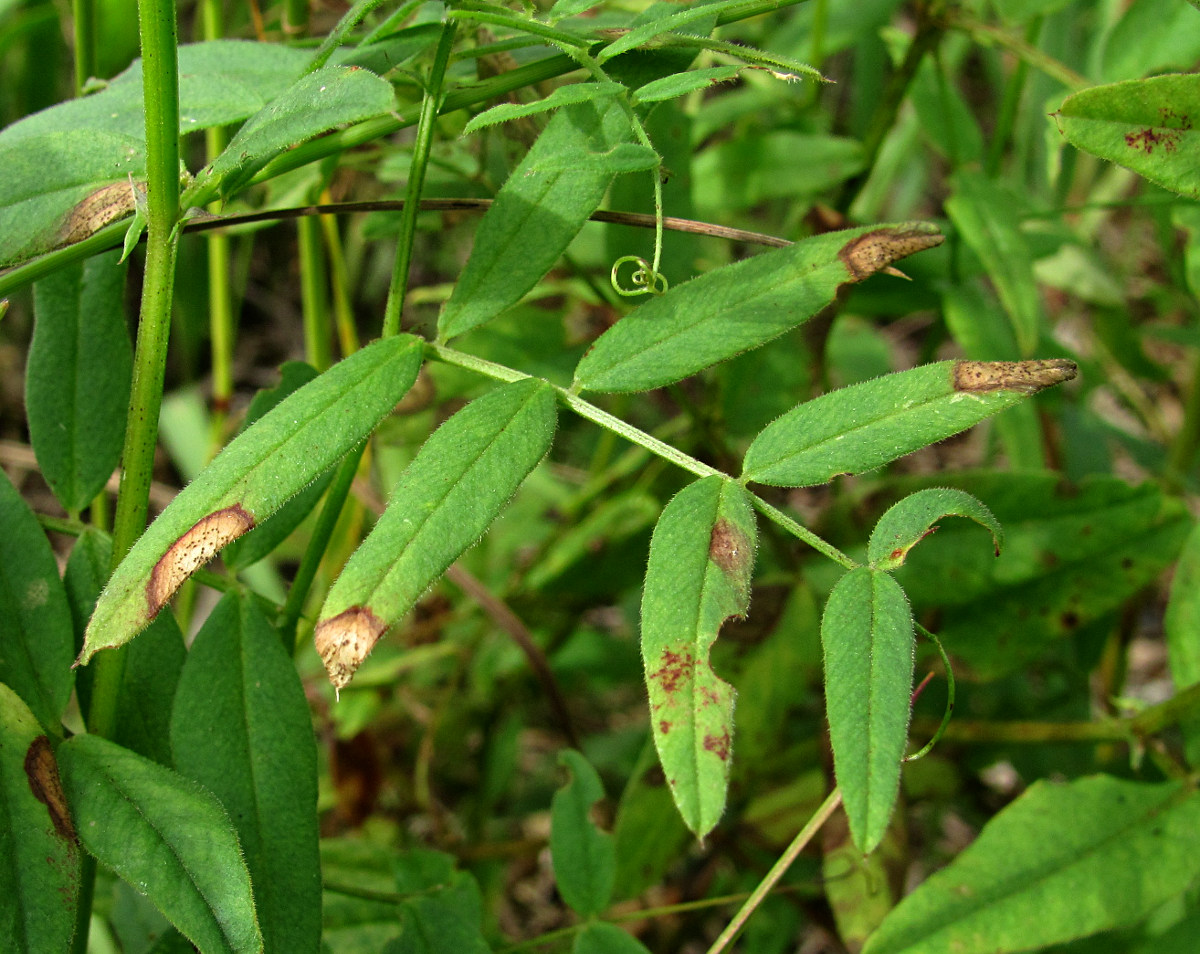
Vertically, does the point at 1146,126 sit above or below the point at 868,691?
above

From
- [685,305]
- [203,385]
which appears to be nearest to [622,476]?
[685,305]

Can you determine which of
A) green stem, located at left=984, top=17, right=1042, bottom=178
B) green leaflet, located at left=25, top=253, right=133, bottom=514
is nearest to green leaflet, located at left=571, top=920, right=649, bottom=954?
green leaflet, located at left=25, top=253, right=133, bottom=514

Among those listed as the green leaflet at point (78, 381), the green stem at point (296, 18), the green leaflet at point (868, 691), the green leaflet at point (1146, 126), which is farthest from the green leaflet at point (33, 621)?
the green leaflet at point (1146, 126)

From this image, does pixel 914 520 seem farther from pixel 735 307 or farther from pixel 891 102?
pixel 891 102

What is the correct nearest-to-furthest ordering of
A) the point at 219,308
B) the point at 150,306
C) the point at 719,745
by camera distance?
the point at 719,745, the point at 150,306, the point at 219,308

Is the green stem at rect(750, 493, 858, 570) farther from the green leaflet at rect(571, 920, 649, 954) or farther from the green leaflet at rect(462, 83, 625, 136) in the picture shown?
the green leaflet at rect(571, 920, 649, 954)

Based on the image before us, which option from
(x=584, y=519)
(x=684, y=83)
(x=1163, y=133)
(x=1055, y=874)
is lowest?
(x=584, y=519)

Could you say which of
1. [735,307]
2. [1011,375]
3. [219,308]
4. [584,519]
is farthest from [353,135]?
[584,519]
